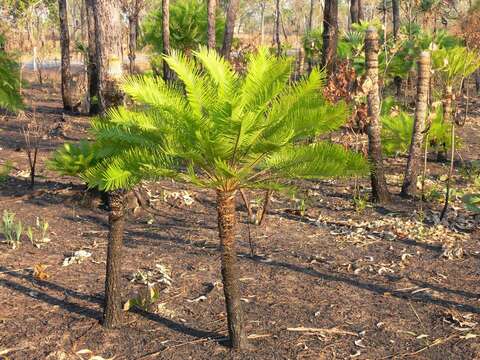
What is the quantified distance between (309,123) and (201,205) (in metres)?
4.30

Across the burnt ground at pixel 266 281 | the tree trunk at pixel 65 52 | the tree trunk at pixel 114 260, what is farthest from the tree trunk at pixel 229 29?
the tree trunk at pixel 114 260

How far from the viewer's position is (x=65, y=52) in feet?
50.5

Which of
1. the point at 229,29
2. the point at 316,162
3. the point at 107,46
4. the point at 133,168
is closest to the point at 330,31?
the point at 229,29

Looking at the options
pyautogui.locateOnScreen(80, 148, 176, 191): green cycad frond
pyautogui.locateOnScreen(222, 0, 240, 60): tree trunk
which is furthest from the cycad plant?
pyautogui.locateOnScreen(222, 0, 240, 60): tree trunk

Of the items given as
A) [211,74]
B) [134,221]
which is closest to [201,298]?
[211,74]

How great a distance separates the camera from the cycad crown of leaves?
11.6 ft

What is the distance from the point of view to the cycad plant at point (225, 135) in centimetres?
353

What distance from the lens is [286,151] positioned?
3.83 m

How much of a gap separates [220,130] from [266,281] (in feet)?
7.11

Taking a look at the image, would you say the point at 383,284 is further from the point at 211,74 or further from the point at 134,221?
the point at 134,221

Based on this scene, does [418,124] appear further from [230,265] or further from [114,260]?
[114,260]

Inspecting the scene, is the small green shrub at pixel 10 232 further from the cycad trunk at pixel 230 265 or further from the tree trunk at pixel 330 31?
the tree trunk at pixel 330 31

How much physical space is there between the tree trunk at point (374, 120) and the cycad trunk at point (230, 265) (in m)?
3.78

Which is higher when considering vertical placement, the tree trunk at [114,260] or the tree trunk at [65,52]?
the tree trunk at [65,52]
